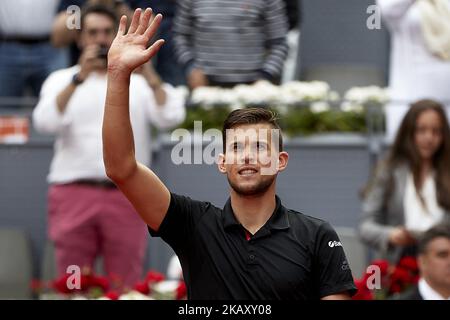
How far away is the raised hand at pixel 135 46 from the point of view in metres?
3.13

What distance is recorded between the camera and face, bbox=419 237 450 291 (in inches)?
194

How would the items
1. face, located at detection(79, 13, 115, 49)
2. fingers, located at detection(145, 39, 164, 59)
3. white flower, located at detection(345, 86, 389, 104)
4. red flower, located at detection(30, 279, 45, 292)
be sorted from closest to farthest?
fingers, located at detection(145, 39, 164, 59)
red flower, located at detection(30, 279, 45, 292)
face, located at detection(79, 13, 115, 49)
white flower, located at detection(345, 86, 389, 104)

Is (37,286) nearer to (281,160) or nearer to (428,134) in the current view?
(428,134)

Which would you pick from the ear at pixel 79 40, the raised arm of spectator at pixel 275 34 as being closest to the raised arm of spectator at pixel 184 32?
the raised arm of spectator at pixel 275 34

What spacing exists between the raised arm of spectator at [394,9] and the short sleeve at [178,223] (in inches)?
126

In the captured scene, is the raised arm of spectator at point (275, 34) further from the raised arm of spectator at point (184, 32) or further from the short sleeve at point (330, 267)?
the short sleeve at point (330, 267)

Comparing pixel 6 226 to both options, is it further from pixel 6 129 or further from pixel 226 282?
pixel 226 282

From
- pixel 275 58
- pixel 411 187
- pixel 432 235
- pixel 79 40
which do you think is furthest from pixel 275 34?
pixel 432 235

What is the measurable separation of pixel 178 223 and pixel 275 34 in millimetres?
3518

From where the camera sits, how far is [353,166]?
6.53m

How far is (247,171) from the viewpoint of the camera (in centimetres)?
314

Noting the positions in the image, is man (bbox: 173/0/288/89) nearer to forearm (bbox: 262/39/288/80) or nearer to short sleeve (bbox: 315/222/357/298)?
forearm (bbox: 262/39/288/80)

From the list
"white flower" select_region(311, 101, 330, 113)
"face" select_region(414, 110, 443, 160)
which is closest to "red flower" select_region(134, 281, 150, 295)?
"face" select_region(414, 110, 443, 160)

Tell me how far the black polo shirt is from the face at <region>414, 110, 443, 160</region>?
8.40 ft
